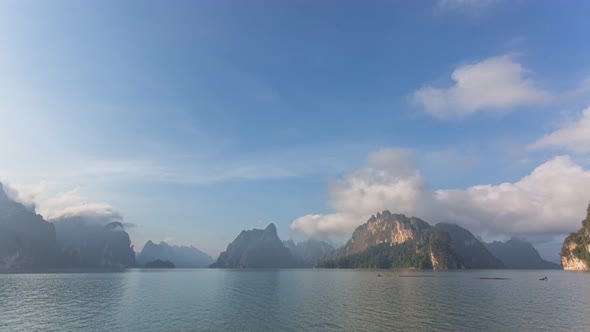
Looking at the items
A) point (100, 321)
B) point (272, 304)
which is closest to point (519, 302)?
point (272, 304)

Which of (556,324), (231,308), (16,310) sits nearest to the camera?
(556,324)

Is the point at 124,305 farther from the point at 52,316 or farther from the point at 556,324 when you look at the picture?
the point at 556,324

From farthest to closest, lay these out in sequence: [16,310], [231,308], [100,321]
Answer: [231,308] → [16,310] → [100,321]

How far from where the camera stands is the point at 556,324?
192 feet

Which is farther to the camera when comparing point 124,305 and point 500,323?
point 124,305

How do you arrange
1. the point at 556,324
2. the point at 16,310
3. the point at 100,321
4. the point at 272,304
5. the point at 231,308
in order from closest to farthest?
the point at 556,324 < the point at 100,321 < the point at 16,310 < the point at 231,308 < the point at 272,304

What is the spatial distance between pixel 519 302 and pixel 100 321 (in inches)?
3914

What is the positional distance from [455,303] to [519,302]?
59.0 feet

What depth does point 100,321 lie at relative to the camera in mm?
63250

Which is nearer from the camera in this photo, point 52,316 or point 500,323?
point 500,323

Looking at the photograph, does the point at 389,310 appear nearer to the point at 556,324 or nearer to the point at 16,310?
the point at 556,324

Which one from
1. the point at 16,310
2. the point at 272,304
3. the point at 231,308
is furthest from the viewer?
the point at 272,304

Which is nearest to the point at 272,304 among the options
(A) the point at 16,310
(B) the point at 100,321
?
(B) the point at 100,321

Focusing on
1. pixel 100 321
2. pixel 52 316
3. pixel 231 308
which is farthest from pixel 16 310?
pixel 231 308
